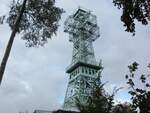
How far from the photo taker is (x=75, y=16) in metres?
110

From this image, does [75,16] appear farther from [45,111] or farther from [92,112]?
[92,112]

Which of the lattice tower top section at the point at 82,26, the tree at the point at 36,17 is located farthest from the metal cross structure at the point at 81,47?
the tree at the point at 36,17

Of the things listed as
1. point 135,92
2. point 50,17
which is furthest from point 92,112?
point 50,17

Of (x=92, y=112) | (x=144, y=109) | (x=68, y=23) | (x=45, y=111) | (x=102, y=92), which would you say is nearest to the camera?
(x=144, y=109)

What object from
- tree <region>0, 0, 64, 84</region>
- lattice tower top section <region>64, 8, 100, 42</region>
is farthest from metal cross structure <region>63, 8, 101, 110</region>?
tree <region>0, 0, 64, 84</region>

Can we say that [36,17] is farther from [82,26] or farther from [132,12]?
[82,26]

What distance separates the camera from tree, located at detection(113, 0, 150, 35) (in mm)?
12727

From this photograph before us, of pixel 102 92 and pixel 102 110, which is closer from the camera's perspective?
pixel 102 110

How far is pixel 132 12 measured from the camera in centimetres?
1300

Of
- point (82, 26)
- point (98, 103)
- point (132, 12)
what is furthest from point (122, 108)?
point (82, 26)

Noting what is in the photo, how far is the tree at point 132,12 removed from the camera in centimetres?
1273

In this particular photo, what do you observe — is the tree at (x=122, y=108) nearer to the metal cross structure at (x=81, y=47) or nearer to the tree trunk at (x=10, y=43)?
the tree trunk at (x=10, y=43)

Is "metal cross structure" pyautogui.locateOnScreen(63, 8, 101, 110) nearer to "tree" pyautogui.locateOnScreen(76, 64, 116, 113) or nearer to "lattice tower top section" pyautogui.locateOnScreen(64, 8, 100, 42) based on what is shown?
"lattice tower top section" pyautogui.locateOnScreen(64, 8, 100, 42)

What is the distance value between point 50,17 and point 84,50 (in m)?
88.4
